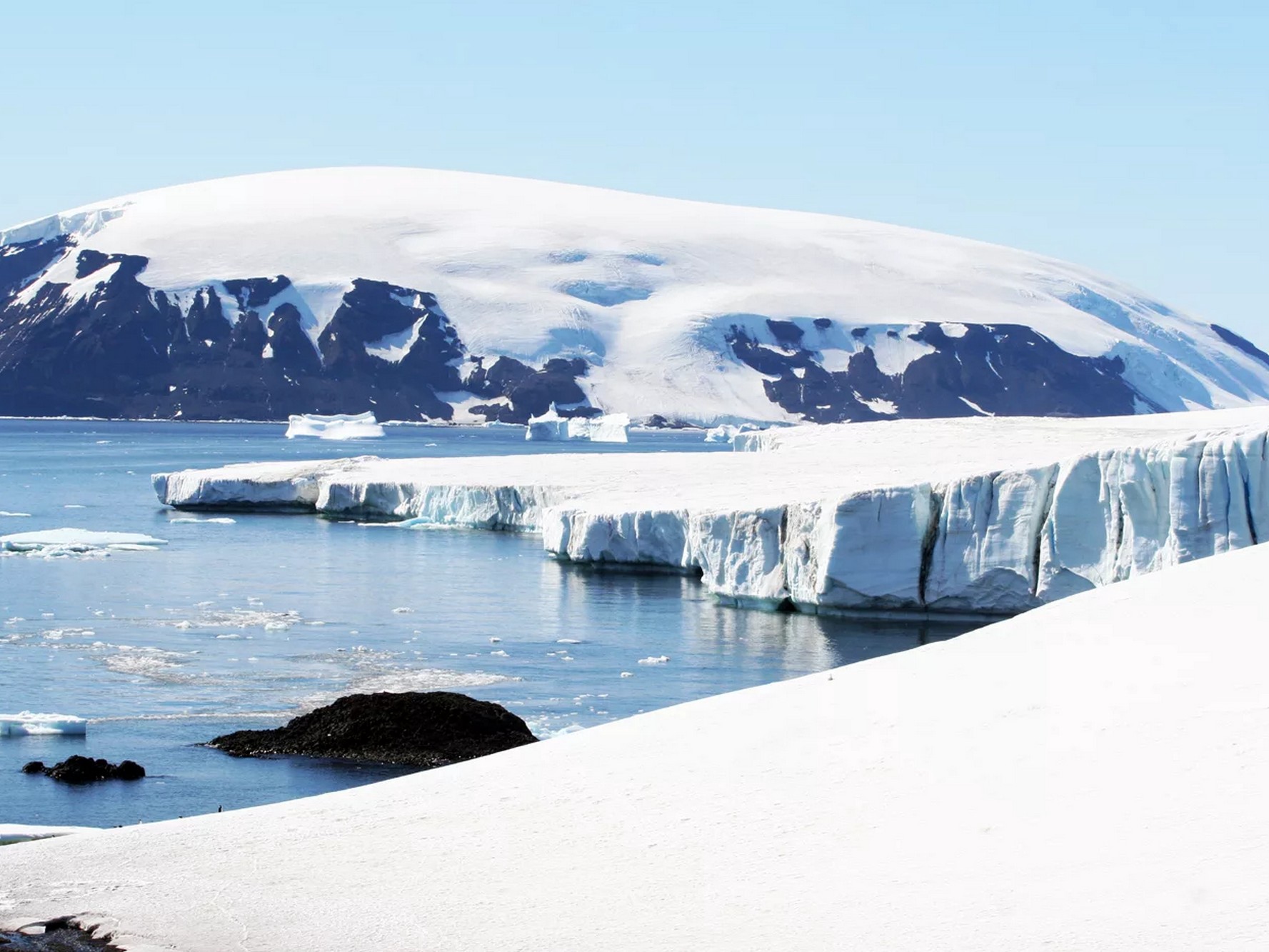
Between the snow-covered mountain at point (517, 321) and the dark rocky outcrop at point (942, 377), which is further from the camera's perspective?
the dark rocky outcrop at point (942, 377)

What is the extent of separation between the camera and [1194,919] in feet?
19.2

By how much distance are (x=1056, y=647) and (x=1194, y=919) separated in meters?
2.90

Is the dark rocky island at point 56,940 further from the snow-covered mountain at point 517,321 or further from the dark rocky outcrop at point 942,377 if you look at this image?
the dark rocky outcrop at point 942,377

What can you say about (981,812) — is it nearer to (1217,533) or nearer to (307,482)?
(1217,533)

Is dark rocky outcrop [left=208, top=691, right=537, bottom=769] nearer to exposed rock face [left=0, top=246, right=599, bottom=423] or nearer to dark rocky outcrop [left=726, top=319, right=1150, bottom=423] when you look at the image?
exposed rock face [left=0, top=246, right=599, bottom=423]

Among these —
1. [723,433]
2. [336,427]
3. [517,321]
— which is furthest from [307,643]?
[517,321]

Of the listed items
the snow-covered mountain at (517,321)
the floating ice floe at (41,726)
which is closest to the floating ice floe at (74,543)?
the floating ice floe at (41,726)

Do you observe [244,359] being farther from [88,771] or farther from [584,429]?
[88,771]

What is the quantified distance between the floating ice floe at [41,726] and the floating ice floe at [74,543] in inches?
698

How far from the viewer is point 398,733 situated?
14164mm

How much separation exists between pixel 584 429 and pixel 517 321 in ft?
115

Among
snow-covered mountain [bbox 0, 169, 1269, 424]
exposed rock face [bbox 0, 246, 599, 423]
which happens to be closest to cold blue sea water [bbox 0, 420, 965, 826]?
exposed rock face [bbox 0, 246, 599, 423]

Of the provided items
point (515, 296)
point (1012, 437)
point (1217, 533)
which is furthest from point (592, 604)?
point (515, 296)

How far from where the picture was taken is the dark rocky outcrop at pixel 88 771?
1308 cm
